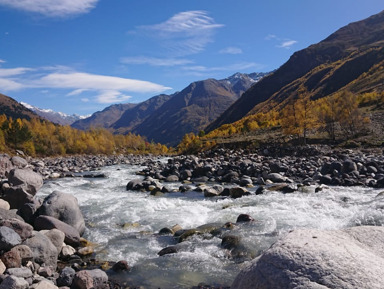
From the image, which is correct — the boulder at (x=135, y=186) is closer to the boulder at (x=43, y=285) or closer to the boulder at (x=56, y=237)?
the boulder at (x=56, y=237)

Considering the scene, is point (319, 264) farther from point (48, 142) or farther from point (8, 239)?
point (48, 142)

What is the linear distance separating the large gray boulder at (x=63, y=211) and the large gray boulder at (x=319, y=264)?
1076cm

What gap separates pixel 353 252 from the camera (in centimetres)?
466

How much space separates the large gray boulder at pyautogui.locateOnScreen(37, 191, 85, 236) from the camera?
1355cm

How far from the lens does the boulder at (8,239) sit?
9.36m

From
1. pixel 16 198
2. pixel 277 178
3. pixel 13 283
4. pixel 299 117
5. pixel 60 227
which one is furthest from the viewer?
pixel 299 117

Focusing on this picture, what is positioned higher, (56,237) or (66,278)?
(56,237)

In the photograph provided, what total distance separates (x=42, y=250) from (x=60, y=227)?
2.53 meters

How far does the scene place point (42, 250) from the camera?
9930 mm

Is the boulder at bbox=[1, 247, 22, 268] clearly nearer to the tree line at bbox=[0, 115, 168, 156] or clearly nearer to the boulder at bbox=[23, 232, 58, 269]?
the boulder at bbox=[23, 232, 58, 269]

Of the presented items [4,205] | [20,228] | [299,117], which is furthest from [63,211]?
[299,117]

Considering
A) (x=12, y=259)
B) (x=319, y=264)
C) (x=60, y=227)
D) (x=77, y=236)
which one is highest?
(x=319, y=264)

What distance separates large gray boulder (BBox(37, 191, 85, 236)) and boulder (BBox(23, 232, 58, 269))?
126 inches

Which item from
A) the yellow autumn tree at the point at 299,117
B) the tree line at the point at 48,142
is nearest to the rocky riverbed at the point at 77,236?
the yellow autumn tree at the point at 299,117
